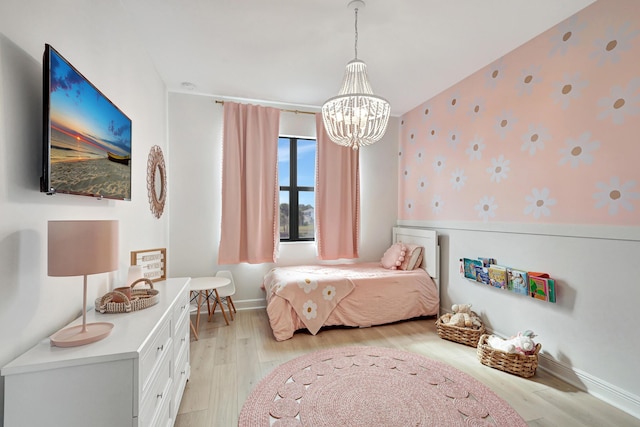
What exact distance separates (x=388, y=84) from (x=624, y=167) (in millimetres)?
2134

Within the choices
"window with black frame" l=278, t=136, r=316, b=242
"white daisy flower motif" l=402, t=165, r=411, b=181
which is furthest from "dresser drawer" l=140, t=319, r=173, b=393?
"white daisy flower motif" l=402, t=165, r=411, b=181

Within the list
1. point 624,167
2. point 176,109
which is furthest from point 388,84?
point 176,109

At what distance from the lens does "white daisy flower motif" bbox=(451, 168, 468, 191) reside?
3092 millimetres

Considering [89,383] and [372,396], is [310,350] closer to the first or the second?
[372,396]

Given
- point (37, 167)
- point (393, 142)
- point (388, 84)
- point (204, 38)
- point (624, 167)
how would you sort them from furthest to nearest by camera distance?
point (393, 142)
point (388, 84)
point (204, 38)
point (624, 167)
point (37, 167)

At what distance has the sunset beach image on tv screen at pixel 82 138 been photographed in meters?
1.12

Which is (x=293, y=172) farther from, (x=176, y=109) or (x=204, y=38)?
(x=204, y=38)

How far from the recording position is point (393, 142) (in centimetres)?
425

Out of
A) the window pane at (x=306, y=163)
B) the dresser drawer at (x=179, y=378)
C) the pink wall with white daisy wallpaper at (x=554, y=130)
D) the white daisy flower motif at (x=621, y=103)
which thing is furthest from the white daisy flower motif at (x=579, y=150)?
the dresser drawer at (x=179, y=378)

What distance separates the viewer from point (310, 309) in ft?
9.43

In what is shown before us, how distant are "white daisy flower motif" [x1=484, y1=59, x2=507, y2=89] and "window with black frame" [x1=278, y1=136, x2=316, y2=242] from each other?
6.92 ft

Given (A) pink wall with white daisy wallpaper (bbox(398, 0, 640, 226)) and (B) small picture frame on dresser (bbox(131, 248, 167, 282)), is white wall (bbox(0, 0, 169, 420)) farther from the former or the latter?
(A) pink wall with white daisy wallpaper (bbox(398, 0, 640, 226))

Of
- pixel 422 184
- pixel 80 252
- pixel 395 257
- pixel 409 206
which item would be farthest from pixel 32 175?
pixel 409 206

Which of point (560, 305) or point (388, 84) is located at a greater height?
point (388, 84)
